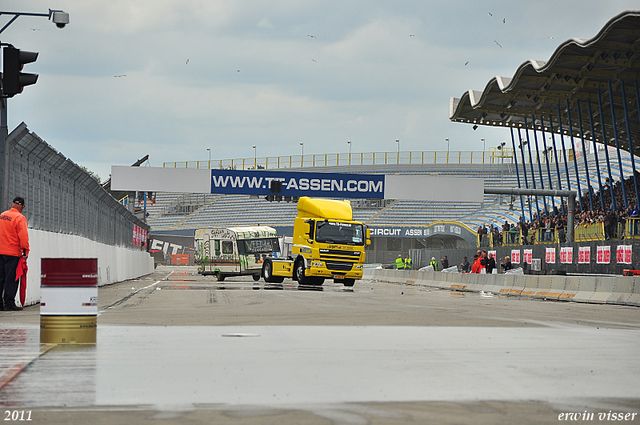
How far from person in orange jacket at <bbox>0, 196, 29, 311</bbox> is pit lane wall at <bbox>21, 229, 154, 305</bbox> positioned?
1.76 m

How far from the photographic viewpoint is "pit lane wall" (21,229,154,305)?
15852mm

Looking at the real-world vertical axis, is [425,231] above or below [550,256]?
above

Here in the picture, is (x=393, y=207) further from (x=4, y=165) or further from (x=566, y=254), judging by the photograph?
(x=4, y=165)

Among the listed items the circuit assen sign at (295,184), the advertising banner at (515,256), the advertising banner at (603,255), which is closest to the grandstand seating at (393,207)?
the circuit assen sign at (295,184)

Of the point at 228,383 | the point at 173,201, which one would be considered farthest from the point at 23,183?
the point at 173,201

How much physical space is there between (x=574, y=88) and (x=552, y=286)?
2267 cm

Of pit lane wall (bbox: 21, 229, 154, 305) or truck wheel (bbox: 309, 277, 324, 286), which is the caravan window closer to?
pit lane wall (bbox: 21, 229, 154, 305)

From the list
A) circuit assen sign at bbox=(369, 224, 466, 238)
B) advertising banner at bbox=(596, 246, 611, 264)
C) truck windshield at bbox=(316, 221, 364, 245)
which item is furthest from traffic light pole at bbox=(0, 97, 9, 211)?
circuit assen sign at bbox=(369, 224, 466, 238)

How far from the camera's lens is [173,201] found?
9875 centimetres

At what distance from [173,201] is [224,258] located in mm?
57848

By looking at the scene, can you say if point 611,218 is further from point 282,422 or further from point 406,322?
point 282,422

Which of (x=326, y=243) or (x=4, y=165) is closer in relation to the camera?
(x=4, y=165)

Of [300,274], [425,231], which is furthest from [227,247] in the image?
[425,231]

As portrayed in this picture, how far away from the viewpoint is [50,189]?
60.1 feet
